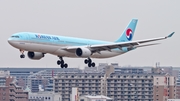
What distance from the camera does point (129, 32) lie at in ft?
404

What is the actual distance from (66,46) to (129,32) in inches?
747

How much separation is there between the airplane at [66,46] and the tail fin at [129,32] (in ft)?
10.9

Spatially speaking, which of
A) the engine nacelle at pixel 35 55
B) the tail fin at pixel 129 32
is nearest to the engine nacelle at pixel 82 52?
the engine nacelle at pixel 35 55

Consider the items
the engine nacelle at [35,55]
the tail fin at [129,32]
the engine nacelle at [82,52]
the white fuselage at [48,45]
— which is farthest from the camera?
the tail fin at [129,32]

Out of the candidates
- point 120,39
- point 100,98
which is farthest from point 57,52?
point 100,98

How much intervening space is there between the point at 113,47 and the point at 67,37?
7.08 meters

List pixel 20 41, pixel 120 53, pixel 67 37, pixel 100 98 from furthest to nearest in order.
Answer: pixel 100 98
pixel 120 53
pixel 67 37
pixel 20 41

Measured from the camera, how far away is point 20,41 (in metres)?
102

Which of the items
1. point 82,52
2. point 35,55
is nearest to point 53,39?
point 35,55

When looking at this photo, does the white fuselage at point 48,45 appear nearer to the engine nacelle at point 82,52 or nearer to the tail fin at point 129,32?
the engine nacelle at point 82,52

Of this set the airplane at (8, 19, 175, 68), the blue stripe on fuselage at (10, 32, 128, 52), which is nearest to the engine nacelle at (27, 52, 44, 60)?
the airplane at (8, 19, 175, 68)

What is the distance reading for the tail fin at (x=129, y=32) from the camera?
121 m

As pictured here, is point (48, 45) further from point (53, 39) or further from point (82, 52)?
point (82, 52)

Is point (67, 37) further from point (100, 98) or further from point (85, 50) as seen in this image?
point (100, 98)
